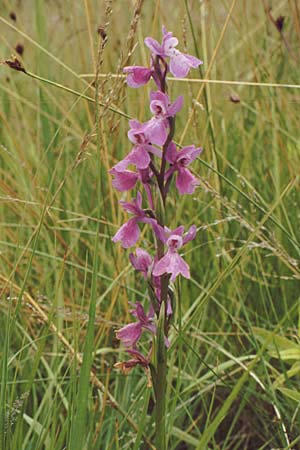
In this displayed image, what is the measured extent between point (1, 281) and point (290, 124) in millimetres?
1039

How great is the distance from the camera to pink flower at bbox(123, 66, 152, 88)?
101 cm

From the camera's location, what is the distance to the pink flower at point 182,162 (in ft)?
3.34

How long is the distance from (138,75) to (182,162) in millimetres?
123

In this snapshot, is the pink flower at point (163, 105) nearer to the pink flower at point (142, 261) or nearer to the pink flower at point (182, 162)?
the pink flower at point (182, 162)

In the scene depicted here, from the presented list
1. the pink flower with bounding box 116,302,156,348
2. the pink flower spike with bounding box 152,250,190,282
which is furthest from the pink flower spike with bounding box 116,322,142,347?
the pink flower spike with bounding box 152,250,190,282

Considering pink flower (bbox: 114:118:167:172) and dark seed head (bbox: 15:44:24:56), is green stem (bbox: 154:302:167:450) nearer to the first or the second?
pink flower (bbox: 114:118:167:172)

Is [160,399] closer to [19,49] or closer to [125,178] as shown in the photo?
[125,178]

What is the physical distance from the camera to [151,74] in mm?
1015

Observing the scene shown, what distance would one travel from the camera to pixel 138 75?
102 centimetres

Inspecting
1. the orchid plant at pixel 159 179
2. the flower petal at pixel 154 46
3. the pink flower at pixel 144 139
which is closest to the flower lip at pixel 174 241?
the orchid plant at pixel 159 179

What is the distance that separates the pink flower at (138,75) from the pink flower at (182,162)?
0.09 meters

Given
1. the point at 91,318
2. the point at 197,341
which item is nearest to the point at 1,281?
the point at 197,341

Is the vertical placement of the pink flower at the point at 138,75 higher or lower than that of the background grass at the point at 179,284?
higher

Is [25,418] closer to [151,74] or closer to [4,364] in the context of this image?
[4,364]
